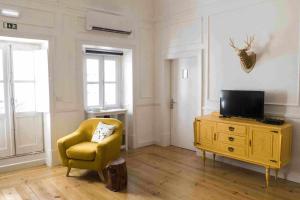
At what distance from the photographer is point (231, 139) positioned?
3.78 m

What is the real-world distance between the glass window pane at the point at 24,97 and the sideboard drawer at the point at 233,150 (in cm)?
327

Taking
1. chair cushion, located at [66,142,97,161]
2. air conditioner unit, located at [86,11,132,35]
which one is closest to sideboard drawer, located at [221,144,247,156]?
chair cushion, located at [66,142,97,161]

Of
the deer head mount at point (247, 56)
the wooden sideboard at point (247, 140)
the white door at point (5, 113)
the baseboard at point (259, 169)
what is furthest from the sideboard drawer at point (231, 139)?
the white door at point (5, 113)

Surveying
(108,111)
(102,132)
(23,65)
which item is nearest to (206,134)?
(102,132)

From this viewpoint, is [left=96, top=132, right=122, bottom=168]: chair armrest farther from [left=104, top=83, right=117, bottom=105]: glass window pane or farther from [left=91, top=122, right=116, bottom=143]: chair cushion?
[left=104, top=83, right=117, bottom=105]: glass window pane

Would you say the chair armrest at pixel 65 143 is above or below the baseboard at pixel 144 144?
above

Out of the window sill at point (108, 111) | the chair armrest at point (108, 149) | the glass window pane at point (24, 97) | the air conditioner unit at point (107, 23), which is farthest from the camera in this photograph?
the window sill at point (108, 111)

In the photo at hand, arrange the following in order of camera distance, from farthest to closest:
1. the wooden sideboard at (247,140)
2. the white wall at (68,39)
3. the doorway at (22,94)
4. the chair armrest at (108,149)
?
the doorway at (22,94)
the white wall at (68,39)
the chair armrest at (108,149)
the wooden sideboard at (247,140)

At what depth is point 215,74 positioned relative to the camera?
14.6 feet

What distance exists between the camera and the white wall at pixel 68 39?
3.99m

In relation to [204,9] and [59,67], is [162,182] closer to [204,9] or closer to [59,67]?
[59,67]

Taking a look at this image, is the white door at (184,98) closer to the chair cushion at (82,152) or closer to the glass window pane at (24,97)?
the chair cushion at (82,152)

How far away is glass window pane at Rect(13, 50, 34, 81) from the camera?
164 inches

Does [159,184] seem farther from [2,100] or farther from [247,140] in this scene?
[2,100]
